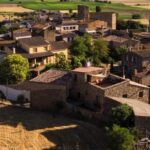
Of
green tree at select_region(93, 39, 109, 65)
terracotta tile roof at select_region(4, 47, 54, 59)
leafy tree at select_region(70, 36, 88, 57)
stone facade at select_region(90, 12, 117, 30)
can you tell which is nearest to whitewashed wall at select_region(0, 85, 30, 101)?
terracotta tile roof at select_region(4, 47, 54, 59)

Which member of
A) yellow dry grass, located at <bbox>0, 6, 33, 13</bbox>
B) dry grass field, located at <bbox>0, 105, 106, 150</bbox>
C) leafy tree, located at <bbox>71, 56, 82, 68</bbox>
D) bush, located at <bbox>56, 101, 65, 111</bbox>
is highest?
leafy tree, located at <bbox>71, 56, 82, 68</bbox>

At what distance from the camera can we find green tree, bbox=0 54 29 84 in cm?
4056

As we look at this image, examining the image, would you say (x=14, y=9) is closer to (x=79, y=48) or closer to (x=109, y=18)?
(x=109, y=18)

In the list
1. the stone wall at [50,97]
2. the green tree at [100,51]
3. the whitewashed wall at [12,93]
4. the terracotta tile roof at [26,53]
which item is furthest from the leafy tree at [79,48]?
the stone wall at [50,97]

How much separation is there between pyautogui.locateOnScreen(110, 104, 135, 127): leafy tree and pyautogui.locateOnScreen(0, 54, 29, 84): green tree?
40.1 feet

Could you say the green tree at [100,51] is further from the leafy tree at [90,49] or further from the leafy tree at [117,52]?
the leafy tree at [117,52]

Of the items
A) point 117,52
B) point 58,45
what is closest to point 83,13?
point 58,45

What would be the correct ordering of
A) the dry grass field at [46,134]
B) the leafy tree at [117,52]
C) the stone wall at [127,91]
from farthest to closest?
the leafy tree at [117,52], the stone wall at [127,91], the dry grass field at [46,134]

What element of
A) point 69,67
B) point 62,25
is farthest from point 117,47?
point 62,25

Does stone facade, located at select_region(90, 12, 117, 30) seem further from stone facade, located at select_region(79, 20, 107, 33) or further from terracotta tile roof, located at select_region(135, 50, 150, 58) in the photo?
terracotta tile roof, located at select_region(135, 50, 150, 58)

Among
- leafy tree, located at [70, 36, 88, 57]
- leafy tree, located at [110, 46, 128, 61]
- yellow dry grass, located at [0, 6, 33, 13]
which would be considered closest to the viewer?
leafy tree, located at [70, 36, 88, 57]

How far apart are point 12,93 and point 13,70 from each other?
9.93ft

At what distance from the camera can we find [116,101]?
1257 inches

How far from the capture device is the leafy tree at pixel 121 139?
92.6 feet
